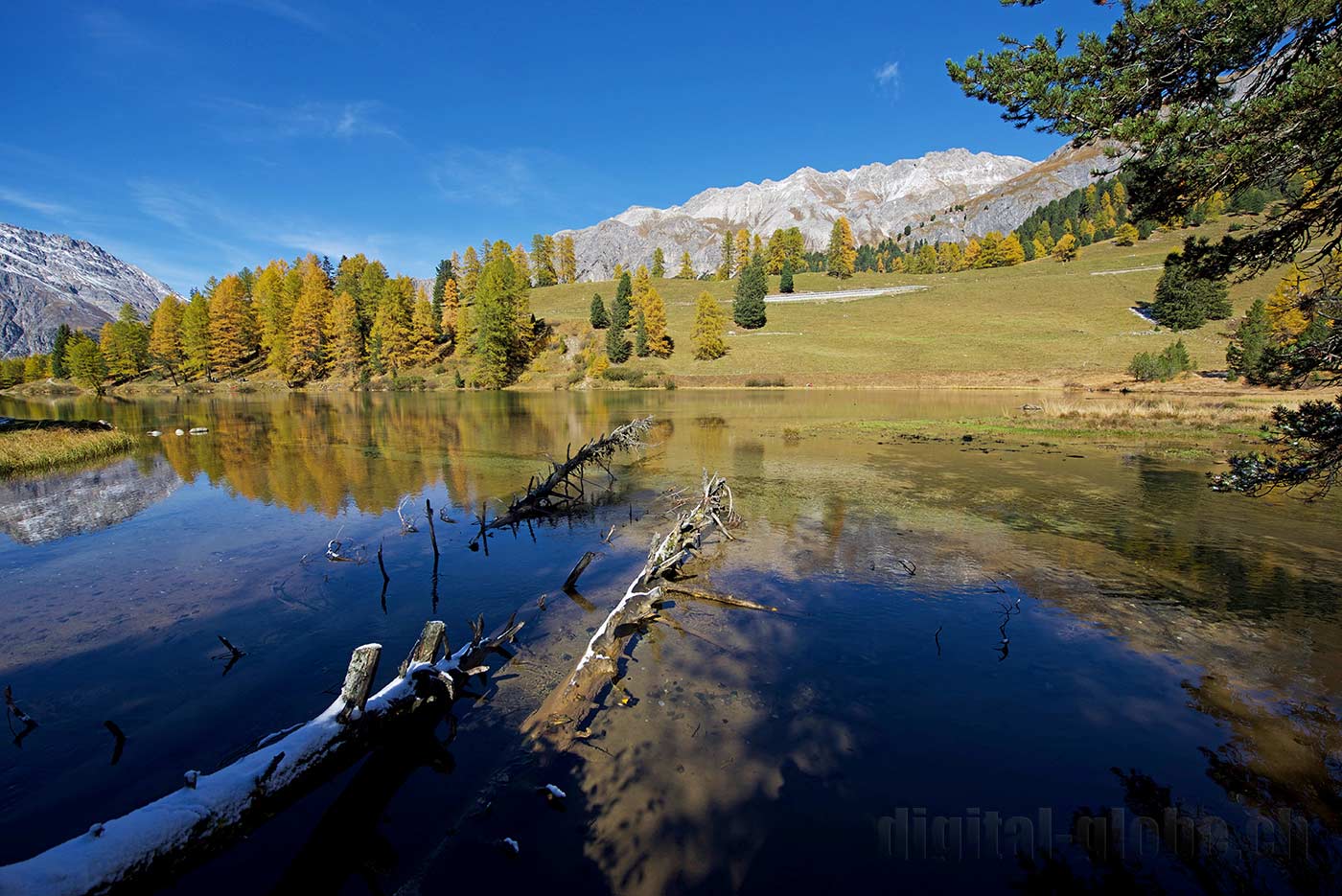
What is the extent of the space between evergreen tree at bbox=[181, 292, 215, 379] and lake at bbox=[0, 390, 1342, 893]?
Result: 260 ft

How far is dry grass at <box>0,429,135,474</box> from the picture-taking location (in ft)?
70.5

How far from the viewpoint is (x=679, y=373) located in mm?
64938

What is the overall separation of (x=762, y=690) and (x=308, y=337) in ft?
290

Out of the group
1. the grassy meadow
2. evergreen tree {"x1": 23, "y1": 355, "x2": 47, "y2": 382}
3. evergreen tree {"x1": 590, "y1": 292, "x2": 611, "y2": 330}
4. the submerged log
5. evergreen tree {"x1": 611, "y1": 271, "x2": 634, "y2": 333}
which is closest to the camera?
the submerged log

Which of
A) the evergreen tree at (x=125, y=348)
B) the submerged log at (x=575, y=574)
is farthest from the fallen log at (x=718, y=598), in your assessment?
the evergreen tree at (x=125, y=348)

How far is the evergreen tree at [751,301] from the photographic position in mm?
77188

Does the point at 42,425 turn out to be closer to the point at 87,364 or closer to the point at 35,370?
the point at 87,364

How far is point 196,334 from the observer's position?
256 ft

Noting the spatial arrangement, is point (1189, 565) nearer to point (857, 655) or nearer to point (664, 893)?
point (857, 655)

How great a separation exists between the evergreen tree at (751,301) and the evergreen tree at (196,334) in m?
72.2

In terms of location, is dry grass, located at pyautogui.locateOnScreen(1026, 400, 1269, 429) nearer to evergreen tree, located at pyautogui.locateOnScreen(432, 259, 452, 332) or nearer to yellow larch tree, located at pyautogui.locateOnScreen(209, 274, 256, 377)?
evergreen tree, located at pyautogui.locateOnScreen(432, 259, 452, 332)

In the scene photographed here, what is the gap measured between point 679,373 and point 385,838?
61346 mm

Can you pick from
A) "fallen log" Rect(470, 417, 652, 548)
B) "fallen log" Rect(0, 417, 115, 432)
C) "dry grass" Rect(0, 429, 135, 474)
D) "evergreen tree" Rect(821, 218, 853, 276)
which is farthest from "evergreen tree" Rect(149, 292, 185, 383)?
"evergreen tree" Rect(821, 218, 853, 276)

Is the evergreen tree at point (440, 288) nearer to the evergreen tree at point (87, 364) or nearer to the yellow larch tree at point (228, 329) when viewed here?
the yellow larch tree at point (228, 329)
